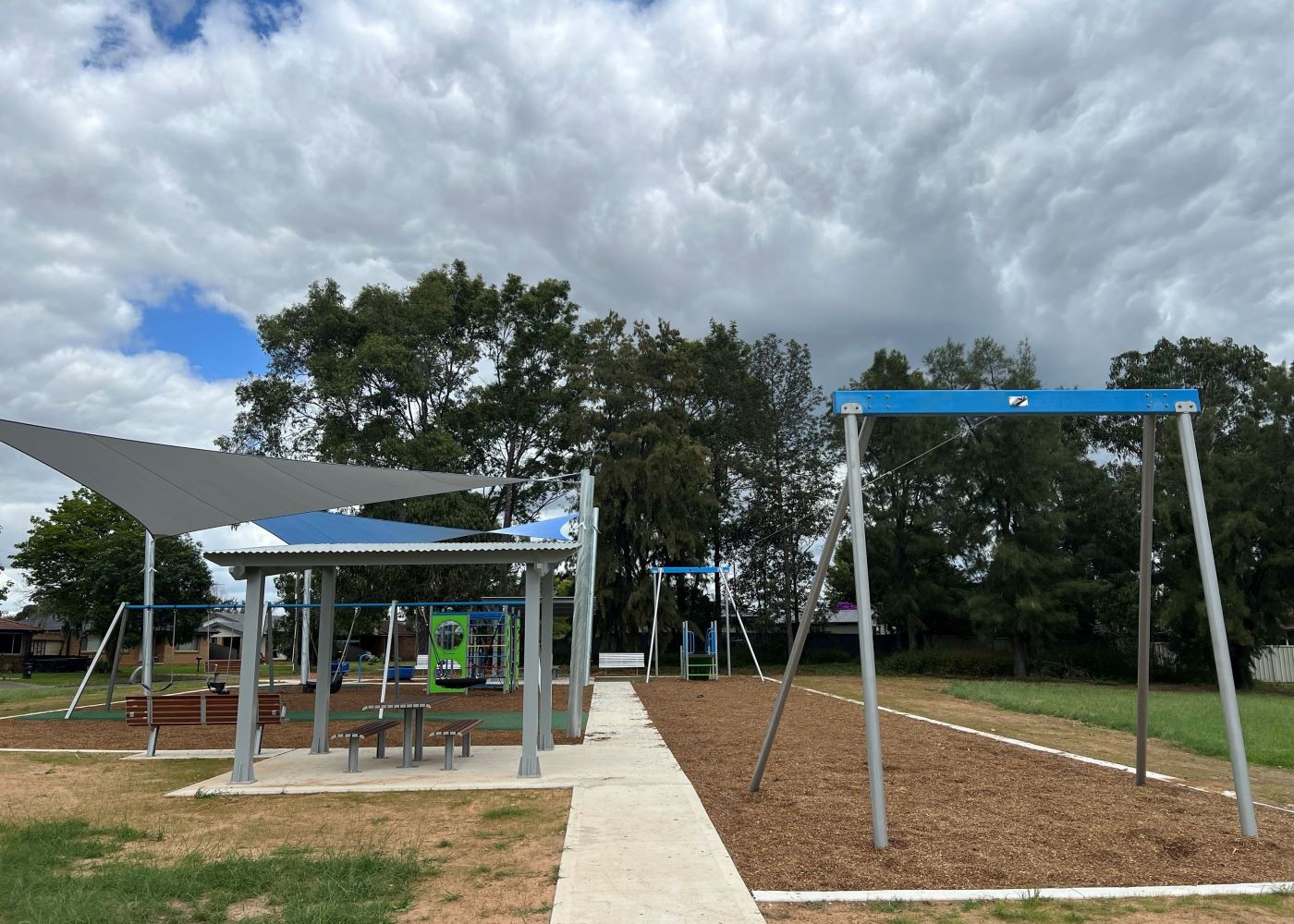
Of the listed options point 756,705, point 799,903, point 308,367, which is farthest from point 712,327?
point 799,903

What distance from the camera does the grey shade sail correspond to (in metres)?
6.31

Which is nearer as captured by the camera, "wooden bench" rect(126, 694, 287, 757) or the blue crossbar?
the blue crossbar

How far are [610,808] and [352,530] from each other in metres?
9.16

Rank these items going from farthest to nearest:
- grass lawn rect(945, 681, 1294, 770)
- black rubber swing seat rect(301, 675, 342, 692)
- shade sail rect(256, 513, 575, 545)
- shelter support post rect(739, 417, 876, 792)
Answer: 1. black rubber swing seat rect(301, 675, 342, 692)
2. shade sail rect(256, 513, 575, 545)
3. grass lawn rect(945, 681, 1294, 770)
4. shelter support post rect(739, 417, 876, 792)

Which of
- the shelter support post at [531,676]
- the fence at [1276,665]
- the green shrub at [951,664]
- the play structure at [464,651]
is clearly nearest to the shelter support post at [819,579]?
the shelter support post at [531,676]

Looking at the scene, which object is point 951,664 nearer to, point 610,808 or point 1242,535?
point 1242,535

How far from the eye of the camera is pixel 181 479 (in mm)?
6926

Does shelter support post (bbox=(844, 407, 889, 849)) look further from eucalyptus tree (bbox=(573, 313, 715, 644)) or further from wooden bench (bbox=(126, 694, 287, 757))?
eucalyptus tree (bbox=(573, 313, 715, 644))

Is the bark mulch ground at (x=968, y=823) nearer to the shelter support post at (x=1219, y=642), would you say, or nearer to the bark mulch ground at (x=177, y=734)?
the shelter support post at (x=1219, y=642)

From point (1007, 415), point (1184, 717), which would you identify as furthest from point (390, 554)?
point (1184, 717)

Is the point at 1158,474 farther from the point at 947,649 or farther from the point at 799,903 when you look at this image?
the point at 799,903

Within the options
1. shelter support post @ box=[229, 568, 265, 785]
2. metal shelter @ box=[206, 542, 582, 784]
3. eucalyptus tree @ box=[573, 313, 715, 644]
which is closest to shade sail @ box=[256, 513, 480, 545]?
metal shelter @ box=[206, 542, 582, 784]

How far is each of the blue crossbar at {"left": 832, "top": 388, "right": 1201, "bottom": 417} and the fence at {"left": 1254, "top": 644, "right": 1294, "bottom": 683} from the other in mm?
30192

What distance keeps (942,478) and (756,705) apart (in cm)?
2134
